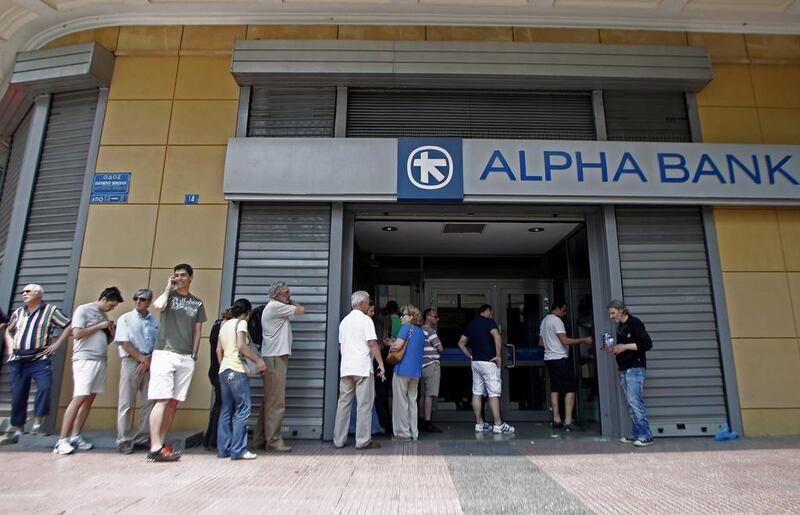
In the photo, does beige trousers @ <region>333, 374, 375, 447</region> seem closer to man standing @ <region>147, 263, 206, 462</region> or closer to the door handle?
man standing @ <region>147, 263, 206, 462</region>

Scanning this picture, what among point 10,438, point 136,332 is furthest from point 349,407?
point 10,438

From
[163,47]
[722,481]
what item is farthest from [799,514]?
[163,47]

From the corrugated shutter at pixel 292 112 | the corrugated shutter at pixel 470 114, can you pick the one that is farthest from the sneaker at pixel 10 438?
the corrugated shutter at pixel 470 114

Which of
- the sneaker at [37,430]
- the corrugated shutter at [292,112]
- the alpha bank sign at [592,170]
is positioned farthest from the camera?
the corrugated shutter at [292,112]

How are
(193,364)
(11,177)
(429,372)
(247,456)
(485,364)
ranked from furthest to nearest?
(11,177)
(429,372)
(485,364)
(193,364)
(247,456)

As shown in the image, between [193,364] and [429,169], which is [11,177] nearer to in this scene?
[193,364]

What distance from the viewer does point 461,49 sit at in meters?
6.13

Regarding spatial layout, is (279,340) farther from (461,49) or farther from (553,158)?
(461,49)

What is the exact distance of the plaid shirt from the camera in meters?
5.00

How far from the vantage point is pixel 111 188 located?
6004 millimetres

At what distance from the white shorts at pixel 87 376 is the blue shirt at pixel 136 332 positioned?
0.25 meters

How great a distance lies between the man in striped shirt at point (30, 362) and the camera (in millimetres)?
5000

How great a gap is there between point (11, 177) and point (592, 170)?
8.27 metres

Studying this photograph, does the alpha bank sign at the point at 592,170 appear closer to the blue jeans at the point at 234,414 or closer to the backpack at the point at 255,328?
the backpack at the point at 255,328
